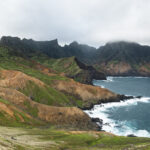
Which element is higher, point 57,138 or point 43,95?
point 43,95

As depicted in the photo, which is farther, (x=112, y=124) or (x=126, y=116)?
(x=126, y=116)

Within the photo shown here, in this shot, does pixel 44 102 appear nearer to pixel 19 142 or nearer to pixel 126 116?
pixel 126 116

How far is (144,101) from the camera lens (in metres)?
144

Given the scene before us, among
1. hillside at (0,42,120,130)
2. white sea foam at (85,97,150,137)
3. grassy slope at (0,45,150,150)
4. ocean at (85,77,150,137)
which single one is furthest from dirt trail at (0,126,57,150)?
ocean at (85,77,150,137)

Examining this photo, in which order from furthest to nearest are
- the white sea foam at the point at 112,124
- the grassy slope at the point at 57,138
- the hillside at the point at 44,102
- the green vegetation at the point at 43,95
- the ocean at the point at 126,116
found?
the green vegetation at the point at 43,95, the ocean at the point at 126,116, the white sea foam at the point at 112,124, the hillside at the point at 44,102, the grassy slope at the point at 57,138

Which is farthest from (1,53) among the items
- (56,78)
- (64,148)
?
(64,148)

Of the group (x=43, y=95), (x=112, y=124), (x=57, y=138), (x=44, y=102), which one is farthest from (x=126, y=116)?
(x=57, y=138)

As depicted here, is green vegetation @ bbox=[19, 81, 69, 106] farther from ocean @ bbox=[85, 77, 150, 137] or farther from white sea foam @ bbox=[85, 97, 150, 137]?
white sea foam @ bbox=[85, 97, 150, 137]

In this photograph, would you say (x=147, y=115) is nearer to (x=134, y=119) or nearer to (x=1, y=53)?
(x=134, y=119)

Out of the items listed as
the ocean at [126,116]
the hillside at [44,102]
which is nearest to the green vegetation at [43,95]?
the hillside at [44,102]

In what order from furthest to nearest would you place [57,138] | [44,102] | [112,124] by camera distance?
[44,102], [112,124], [57,138]

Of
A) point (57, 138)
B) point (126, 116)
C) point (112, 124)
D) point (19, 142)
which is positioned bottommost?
point (112, 124)

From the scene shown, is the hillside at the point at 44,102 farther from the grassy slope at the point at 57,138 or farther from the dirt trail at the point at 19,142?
the dirt trail at the point at 19,142

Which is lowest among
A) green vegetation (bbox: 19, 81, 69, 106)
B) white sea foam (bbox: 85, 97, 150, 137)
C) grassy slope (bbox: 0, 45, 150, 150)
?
white sea foam (bbox: 85, 97, 150, 137)
